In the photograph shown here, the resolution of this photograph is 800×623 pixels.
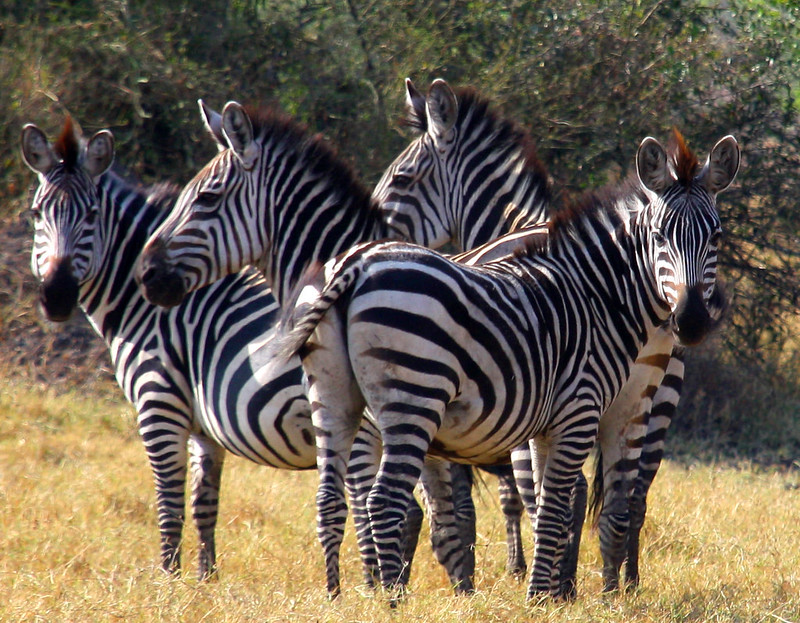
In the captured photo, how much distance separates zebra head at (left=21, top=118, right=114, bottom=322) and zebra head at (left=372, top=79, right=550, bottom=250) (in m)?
1.64

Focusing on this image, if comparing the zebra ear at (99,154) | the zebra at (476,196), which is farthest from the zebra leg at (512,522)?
the zebra ear at (99,154)

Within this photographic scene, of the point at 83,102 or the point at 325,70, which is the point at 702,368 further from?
the point at 83,102

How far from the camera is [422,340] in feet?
11.1

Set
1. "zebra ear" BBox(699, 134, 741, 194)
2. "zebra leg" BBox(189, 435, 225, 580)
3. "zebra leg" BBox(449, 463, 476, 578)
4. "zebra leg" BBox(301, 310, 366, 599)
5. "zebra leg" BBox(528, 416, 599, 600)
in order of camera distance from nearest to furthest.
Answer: "zebra leg" BBox(301, 310, 366, 599)
"zebra leg" BBox(528, 416, 599, 600)
"zebra ear" BBox(699, 134, 741, 194)
"zebra leg" BBox(449, 463, 476, 578)
"zebra leg" BBox(189, 435, 225, 580)

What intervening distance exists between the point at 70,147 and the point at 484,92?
445 centimetres

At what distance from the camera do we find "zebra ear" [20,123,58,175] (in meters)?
4.82

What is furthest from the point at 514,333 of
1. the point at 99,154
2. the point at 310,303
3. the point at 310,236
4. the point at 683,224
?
the point at 99,154

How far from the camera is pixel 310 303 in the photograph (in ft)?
11.8

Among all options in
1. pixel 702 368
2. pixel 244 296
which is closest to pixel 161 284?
Result: pixel 244 296

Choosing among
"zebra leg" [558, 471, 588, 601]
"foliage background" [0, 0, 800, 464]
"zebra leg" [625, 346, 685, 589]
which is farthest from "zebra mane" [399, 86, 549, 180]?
"foliage background" [0, 0, 800, 464]

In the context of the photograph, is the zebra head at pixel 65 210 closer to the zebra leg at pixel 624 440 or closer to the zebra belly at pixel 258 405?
the zebra belly at pixel 258 405

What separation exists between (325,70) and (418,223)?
14.2ft

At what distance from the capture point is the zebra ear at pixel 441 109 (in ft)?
18.3

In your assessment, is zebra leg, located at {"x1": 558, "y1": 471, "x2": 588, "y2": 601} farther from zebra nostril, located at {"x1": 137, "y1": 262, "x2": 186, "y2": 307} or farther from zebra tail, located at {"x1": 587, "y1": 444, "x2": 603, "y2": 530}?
zebra nostril, located at {"x1": 137, "y1": 262, "x2": 186, "y2": 307}
